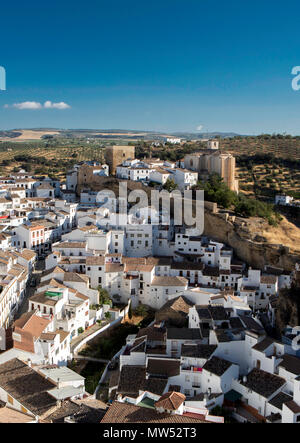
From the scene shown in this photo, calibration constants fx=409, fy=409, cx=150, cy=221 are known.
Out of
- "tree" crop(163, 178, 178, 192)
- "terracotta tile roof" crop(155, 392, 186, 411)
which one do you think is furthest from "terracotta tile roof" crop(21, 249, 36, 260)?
"terracotta tile roof" crop(155, 392, 186, 411)

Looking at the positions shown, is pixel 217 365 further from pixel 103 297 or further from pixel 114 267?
pixel 114 267

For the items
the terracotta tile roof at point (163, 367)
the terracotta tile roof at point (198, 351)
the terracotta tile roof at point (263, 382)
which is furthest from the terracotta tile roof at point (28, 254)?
the terracotta tile roof at point (263, 382)

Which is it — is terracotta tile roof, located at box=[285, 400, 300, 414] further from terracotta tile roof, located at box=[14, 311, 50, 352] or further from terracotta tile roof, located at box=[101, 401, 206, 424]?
Answer: terracotta tile roof, located at box=[14, 311, 50, 352]

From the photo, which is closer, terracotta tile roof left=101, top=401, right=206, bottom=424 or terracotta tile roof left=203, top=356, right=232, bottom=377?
terracotta tile roof left=101, top=401, right=206, bottom=424

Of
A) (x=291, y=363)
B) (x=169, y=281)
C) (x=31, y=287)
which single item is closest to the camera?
(x=291, y=363)

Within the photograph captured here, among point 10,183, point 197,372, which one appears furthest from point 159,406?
point 10,183

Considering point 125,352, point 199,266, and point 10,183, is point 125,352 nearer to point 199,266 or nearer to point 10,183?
point 199,266

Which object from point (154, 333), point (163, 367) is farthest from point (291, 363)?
point (154, 333)
